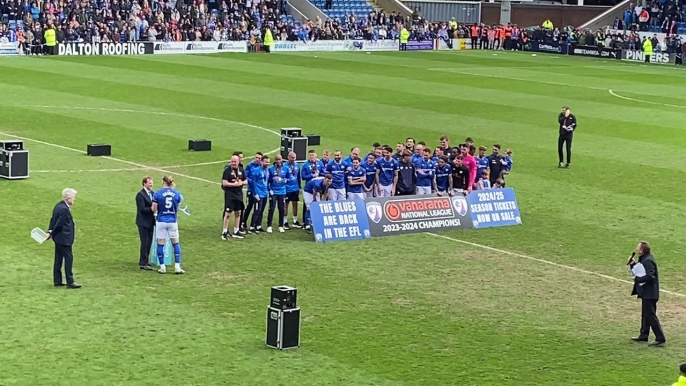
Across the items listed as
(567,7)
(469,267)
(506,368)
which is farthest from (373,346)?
(567,7)

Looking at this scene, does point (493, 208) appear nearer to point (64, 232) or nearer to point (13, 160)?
point (64, 232)

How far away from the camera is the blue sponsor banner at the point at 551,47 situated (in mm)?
78562

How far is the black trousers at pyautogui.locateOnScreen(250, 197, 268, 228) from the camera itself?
83.6ft

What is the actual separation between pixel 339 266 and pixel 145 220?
11.7ft

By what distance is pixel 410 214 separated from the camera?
26.4 m

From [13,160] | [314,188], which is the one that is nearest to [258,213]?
[314,188]

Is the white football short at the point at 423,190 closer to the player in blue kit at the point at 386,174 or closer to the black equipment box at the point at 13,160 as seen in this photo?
the player in blue kit at the point at 386,174

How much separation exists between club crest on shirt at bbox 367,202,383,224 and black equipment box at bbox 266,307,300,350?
26.6ft

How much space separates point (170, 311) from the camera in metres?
19.4

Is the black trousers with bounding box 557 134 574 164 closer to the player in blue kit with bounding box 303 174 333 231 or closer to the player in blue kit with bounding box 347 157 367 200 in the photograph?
the player in blue kit with bounding box 347 157 367 200

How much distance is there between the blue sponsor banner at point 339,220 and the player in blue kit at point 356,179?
29.6 inches

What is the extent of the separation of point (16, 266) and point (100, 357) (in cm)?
551

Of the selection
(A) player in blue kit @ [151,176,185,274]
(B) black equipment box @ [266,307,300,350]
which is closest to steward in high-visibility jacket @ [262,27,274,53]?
(A) player in blue kit @ [151,176,185,274]

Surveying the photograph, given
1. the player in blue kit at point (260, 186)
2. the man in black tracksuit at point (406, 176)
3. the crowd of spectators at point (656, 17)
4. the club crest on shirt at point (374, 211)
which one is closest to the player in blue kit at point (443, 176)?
the man in black tracksuit at point (406, 176)
